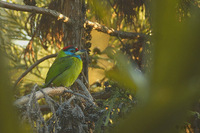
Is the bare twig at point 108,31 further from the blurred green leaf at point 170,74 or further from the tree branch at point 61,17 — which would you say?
the blurred green leaf at point 170,74

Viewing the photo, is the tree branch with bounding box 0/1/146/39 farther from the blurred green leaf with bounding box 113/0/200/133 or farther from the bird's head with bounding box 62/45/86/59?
the blurred green leaf with bounding box 113/0/200/133

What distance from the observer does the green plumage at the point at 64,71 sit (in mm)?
3104

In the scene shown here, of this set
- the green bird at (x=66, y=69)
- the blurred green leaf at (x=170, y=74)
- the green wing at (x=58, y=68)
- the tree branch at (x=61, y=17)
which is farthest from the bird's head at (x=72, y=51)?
the blurred green leaf at (x=170, y=74)

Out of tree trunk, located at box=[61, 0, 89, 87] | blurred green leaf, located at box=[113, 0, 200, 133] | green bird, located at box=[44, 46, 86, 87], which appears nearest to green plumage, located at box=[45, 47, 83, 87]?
green bird, located at box=[44, 46, 86, 87]

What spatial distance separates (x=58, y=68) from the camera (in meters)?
3.32

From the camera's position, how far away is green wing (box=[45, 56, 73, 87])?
3217 mm

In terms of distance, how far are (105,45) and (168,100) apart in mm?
3203

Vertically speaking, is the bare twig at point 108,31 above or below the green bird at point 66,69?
above

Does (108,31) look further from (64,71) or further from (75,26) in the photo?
(64,71)

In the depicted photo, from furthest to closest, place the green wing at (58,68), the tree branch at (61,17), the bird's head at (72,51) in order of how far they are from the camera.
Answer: the green wing at (58,68) → the bird's head at (72,51) → the tree branch at (61,17)

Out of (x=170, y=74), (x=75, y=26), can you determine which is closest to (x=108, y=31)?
(x=75, y=26)

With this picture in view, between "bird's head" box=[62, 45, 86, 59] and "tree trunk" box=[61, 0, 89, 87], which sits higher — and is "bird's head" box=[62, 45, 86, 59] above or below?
below

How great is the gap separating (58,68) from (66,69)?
122 millimetres

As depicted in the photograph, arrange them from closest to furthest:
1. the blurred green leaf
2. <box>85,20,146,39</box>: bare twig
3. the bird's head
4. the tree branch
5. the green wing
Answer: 1. the blurred green leaf
2. the tree branch
3. the bird's head
4. <box>85,20,146,39</box>: bare twig
5. the green wing
